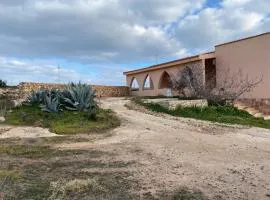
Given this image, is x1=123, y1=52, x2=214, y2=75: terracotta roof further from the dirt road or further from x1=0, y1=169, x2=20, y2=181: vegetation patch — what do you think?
x1=0, y1=169, x2=20, y2=181: vegetation patch

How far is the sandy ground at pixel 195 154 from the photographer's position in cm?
656

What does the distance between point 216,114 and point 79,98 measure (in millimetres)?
6046

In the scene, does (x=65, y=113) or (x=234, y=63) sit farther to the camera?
(x=234, y=63)

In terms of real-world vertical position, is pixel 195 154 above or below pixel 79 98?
below

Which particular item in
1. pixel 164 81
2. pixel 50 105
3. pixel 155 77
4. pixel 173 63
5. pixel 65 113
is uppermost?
pixel 173 63

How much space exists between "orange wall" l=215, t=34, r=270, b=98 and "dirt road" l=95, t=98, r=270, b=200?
27.7 ft

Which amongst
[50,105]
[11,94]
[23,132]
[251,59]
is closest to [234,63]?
[251,59]

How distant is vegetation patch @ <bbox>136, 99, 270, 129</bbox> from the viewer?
54.6 ft

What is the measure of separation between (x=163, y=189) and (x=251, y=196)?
50.4 inches

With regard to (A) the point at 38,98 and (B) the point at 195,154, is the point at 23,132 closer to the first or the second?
(A) the point at 38,98

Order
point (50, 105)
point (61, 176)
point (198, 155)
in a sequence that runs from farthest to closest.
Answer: point (50, 105) < point (198, 155) < point (61, 176)

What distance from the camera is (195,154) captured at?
→ 9.26 meters

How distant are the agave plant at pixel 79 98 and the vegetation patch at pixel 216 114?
360 cm

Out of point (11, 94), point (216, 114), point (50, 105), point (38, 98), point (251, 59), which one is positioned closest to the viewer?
point (50, 105)
